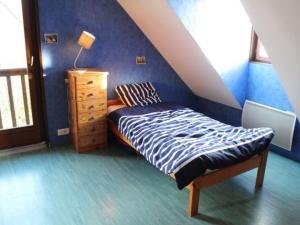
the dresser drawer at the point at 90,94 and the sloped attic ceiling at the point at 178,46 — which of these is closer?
the sloped attic ceiling at the point at 178,46

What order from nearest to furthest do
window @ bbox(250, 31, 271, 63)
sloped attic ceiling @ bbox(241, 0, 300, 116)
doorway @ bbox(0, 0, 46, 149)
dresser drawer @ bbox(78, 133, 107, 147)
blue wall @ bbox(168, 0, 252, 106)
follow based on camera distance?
sloped attic ceiling @ bbox(241, 0, 300, 116) → blue wall @ bbox(168, 0, 252, 106) → doorway @ bbox(0, 0, 46, 149) → dresser drawer @ bbox(78, 133, 107, 147) → window @ bbox(250, 31, 271, 63)

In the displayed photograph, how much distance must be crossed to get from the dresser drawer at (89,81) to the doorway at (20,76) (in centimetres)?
57

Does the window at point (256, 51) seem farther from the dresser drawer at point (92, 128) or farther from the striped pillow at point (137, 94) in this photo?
the dresser drawer at point (92, 128)

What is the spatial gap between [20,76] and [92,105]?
3.14 ft

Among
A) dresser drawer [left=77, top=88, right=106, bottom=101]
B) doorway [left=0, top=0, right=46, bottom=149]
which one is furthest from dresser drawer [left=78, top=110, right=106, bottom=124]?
doorway [left=0, top=0, right=46, bottom=149]

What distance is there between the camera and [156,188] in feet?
9.16

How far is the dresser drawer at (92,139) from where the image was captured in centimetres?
344

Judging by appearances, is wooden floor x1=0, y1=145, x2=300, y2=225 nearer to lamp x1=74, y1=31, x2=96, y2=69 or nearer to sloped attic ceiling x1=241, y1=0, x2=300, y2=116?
sloped attic ceiling x1=241, y1=0, x2=300, y2=116

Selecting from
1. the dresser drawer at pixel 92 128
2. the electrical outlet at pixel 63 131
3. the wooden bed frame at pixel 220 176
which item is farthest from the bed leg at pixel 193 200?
the electrical outlet at pixel 63 131

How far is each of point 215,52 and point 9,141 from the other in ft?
8.90

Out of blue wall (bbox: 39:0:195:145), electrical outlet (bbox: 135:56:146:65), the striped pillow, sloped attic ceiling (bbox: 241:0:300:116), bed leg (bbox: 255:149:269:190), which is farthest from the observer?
electrical outlet (bbox: 135:56:146:65)

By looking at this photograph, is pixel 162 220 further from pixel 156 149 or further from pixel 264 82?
pixel 264 82

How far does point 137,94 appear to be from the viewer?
3.83m

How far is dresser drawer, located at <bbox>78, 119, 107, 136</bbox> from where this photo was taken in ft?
11.1
